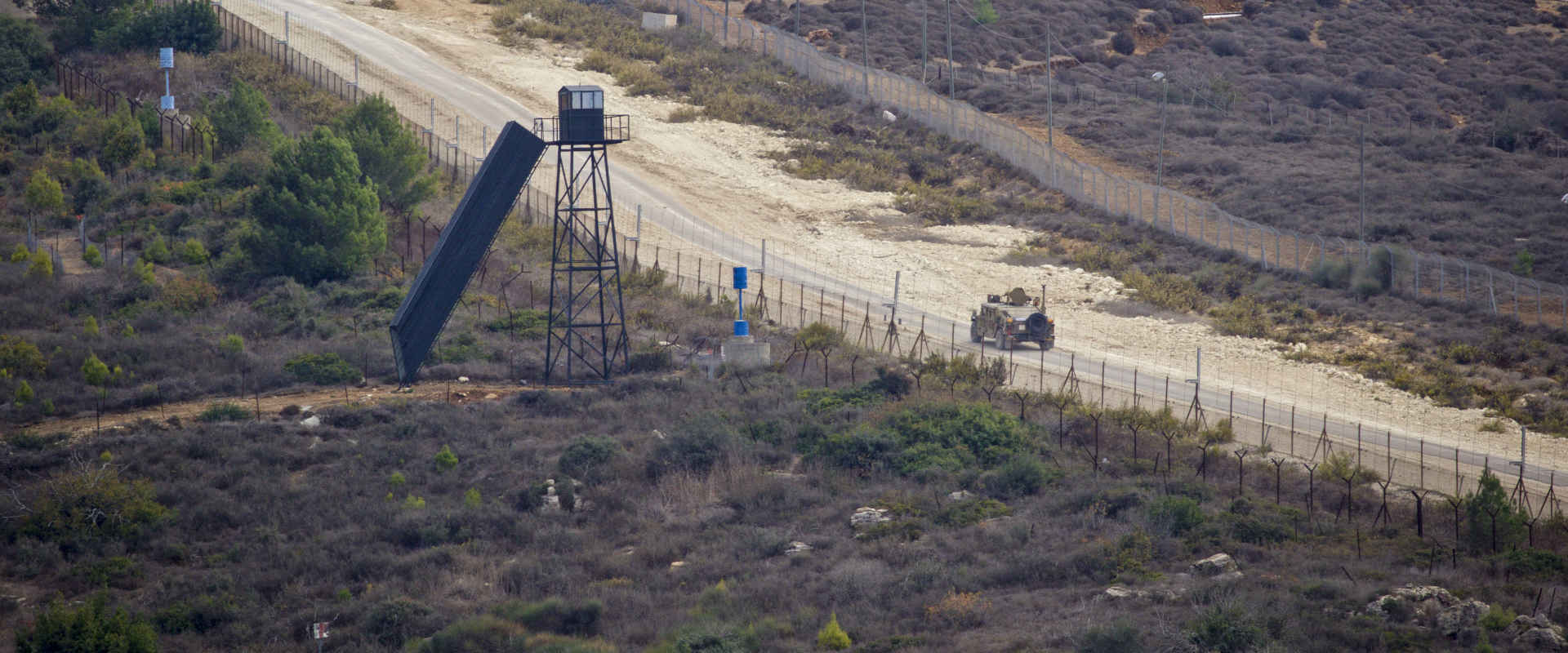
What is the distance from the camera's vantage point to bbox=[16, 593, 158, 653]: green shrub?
2562 centimetres

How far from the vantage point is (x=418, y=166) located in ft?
200

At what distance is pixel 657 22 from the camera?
95625 millimetres

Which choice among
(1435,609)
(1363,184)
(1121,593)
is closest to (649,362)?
(1121,593)

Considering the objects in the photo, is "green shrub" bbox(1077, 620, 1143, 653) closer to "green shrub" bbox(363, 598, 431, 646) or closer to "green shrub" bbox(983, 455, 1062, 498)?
"green shrub" bbox(983, 455, 1062, 498)

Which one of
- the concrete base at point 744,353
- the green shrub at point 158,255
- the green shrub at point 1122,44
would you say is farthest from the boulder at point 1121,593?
the green shrub at point 1122,44

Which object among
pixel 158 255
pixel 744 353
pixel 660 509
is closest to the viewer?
pixel 660 509

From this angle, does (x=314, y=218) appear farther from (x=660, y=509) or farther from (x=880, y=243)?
(x=880, y=243)

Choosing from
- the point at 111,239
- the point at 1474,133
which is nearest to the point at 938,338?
the point at 111,239

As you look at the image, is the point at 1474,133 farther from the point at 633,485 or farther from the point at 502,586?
the point at 502,586

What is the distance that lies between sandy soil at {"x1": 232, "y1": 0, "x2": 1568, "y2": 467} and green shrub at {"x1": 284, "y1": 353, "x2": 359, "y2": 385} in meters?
23.6

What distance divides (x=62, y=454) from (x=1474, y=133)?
76159 mm

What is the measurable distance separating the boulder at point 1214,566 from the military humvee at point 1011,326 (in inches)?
842

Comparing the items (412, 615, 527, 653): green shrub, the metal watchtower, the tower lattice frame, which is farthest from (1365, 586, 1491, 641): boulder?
the tower lattice frame

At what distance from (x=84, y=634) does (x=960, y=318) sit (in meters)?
37.1
